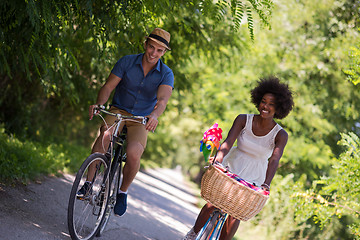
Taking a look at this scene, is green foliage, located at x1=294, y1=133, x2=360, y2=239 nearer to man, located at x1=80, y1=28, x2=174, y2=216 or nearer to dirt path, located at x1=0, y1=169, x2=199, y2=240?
dirt path, located at x1=0, y1=169, x2=199, y2=240

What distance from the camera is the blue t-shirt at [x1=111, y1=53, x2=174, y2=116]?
537cm

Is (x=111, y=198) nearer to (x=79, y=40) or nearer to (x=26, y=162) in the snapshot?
(x=26, y=162)

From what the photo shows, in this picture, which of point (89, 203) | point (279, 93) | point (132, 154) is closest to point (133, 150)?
point (132, 154)

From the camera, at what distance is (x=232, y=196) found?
416 centimetres

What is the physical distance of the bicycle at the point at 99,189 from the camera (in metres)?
4.63

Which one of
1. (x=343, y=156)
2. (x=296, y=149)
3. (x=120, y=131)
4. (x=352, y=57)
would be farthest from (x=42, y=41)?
(x=296, y=149)

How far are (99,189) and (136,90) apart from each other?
119cm

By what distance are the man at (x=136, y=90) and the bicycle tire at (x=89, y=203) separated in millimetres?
244

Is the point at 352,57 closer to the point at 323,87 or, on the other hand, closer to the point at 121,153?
the point at 121,153

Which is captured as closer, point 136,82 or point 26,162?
point 136,82

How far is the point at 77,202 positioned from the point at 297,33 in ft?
41.2

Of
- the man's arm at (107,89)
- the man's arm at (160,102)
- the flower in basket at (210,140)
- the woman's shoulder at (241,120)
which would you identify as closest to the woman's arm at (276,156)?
the woman's shoulder at (241,120)

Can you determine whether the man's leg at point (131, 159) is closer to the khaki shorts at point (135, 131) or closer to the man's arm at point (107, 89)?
the khaki shorts at point (135, 131)

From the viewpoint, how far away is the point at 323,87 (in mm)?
15289
